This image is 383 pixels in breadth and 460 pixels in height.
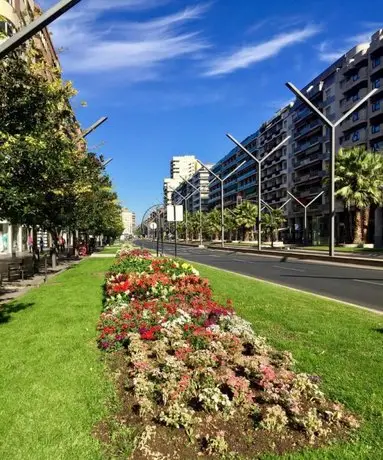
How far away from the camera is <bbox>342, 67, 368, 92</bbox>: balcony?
6444 centimetres

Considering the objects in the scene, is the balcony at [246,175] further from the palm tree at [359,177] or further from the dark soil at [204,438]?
the dark soil at [204,438]

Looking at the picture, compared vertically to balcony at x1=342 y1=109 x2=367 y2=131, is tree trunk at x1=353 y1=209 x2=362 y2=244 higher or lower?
lower

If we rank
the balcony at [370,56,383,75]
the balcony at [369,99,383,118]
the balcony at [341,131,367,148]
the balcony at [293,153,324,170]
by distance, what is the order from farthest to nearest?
the balcony at [293,153,324,170] < the balcony at [341,131,367,148] < the balcony at [370,56,383,75] < the balcony at [369,99,383,118]

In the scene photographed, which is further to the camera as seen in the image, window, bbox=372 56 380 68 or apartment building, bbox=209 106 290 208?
apartment building, bbox=209 106 290 208

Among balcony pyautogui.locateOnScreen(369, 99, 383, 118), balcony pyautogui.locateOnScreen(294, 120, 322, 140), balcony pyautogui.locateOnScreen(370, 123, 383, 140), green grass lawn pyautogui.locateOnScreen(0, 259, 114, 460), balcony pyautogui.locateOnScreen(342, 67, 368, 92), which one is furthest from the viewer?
balcony pyautogui.locateOnScreen(294, 120, 322, 140)

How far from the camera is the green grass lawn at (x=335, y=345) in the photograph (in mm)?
3873

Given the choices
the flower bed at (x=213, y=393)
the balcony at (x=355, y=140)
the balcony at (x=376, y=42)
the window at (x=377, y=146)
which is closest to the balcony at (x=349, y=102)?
the balcony at (x=355, y=140)

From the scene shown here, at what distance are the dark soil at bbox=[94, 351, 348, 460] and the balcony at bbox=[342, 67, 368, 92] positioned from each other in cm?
6785

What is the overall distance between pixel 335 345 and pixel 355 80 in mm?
67662

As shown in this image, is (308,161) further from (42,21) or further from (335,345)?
(42,21)

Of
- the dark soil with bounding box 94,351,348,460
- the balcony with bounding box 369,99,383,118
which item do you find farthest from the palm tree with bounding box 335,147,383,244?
the dark soil with bounding box 94,351,348,460

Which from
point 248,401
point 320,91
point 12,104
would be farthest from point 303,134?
point 248,401

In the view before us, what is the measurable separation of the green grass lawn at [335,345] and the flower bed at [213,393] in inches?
8.0

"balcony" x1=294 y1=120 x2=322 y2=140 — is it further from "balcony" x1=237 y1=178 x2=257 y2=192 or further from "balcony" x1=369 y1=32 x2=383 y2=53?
"balcony" x1=237 y1=178 x2=257 y2=192
